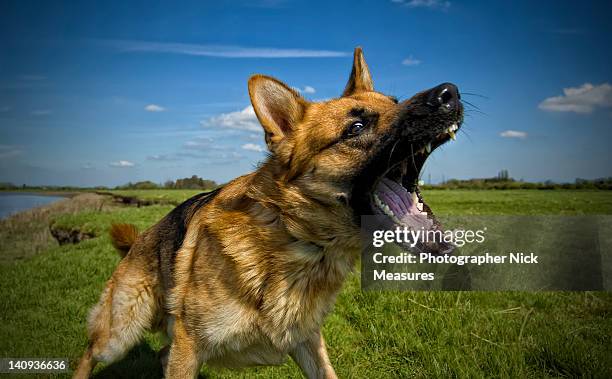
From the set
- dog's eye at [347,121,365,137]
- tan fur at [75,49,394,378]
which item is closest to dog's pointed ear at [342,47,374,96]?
tan fur at [75,49,394,378]

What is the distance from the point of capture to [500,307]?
643cm

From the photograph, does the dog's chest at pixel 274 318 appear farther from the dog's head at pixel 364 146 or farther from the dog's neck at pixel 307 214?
the dog's head at pixel 364 146

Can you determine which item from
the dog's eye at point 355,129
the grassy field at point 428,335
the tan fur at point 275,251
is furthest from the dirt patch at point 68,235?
the dog's eye at point 355,129

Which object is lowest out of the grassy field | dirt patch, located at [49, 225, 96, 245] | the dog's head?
the grassy field

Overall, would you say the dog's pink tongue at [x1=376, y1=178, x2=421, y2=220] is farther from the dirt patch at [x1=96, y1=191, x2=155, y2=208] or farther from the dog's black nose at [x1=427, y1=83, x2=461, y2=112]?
the dirt patch at [x1=96, y1=191, x2=155, y2=208]

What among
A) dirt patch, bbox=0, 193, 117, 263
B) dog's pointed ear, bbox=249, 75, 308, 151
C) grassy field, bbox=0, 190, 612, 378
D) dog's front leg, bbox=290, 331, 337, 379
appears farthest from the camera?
dirt patch, bbox=0, 193, 117, 263

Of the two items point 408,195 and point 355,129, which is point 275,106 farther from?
point 408,195

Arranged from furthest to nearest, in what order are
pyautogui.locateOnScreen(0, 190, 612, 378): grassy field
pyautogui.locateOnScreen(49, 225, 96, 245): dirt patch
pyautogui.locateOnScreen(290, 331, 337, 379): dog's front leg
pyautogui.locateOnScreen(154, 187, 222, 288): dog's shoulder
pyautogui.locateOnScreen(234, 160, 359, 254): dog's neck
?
pyautogui.locateOnScreen(49, 225, 96, 245): dirt patch, pyautogui.locateOnScreen(0, 190, 612, 378): grassy field, pyautogui.locateOnScreen(154, 187, 222, 288): dog's shoulder, pyautogui.locateOnScreen(290, 331, 337, 379): dog's front leg, pyautogui.locateOnScreen(234, 160, 359, 254): dog's neck

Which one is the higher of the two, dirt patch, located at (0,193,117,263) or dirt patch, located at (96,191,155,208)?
dirt patch, located at (96,191,155,208)

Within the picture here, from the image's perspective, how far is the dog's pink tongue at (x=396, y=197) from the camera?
3756 mm

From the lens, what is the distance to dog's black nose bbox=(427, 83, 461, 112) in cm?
340

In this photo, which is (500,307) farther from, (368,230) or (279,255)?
(279,255)

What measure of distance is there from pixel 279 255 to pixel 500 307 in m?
4.31

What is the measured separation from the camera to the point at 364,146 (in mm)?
3691
